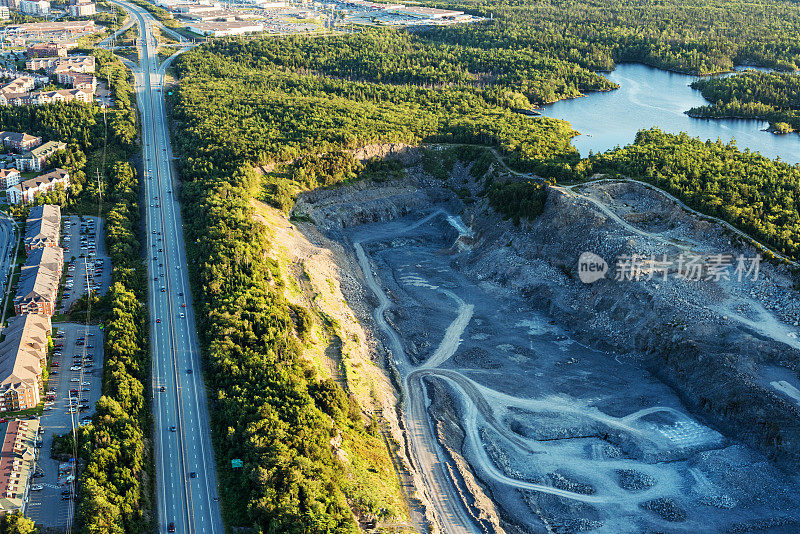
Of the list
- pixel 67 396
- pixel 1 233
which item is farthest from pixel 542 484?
pixel 1 233

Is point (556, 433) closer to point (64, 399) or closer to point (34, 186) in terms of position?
point (64, 399)

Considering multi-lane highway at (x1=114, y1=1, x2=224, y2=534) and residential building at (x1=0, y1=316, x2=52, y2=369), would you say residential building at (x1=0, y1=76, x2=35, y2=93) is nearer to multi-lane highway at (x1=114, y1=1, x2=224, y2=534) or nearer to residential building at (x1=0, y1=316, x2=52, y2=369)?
multi-lane highway at (x1=114, y1=1, x2=224, y2=534)

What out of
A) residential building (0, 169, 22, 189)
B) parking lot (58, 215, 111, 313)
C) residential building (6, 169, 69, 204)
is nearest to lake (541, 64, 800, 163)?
parking lot (58, 215, 111, 313)

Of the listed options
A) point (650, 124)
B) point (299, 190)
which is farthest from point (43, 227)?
point (650, 124)

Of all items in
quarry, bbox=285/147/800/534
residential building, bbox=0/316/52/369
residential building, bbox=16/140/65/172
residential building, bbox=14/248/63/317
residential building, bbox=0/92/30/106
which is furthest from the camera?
residential building, bbox=0/92/30/106

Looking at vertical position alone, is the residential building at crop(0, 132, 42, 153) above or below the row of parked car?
above

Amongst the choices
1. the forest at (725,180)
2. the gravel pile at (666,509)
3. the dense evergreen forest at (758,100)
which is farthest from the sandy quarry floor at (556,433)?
the dense evergreen forest at (758,100)
